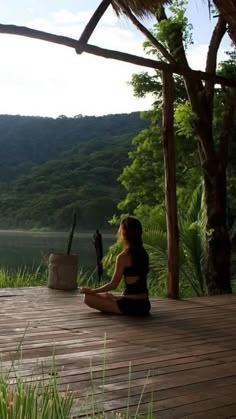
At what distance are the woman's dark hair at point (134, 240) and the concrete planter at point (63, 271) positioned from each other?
1.88 metres

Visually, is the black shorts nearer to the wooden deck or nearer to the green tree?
the wooden deck

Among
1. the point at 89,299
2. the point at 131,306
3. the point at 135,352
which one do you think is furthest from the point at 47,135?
the point at 135,352

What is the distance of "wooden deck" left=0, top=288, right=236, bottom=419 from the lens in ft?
7.51

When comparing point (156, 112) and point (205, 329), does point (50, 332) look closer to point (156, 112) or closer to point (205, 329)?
point (205, 329)

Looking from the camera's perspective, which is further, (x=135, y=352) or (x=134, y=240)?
(x=134, y=240)

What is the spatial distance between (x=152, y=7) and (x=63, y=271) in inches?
97.6

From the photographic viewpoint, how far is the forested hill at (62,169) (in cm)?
2561

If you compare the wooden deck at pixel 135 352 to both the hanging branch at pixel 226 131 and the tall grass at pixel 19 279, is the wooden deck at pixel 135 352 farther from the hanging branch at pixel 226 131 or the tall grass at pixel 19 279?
the tall grass at pixel 19 279

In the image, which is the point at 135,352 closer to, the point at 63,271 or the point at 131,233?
the point at 131,233

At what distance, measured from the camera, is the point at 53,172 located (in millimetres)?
31984

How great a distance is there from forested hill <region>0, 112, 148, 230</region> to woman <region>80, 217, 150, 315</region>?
19799mm

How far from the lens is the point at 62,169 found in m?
29.9

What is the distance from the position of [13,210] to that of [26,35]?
25.4 meters

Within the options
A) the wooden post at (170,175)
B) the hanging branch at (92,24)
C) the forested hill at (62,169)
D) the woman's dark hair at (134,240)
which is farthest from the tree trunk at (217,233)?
the forested hill at (62,169)
